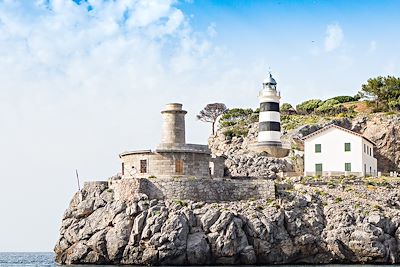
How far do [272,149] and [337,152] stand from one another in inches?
309

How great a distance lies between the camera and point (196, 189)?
44.6 meters

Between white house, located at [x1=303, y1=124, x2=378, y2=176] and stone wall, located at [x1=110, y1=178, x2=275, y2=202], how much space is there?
312 inches

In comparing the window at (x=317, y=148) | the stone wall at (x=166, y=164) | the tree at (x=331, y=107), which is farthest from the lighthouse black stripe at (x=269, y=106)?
the stone wall at (x=166, y=164)

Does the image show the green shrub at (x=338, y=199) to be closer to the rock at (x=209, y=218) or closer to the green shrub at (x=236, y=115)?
the rock at (x=209, y=218)

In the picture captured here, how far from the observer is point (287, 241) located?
4169 centimetres

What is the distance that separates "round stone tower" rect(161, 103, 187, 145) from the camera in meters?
48.0

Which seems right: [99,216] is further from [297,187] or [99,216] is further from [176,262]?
[297,187]

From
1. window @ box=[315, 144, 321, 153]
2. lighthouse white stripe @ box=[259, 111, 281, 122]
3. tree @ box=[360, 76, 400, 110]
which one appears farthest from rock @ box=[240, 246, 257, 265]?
tree @ box=[360, 76, 400, 110]

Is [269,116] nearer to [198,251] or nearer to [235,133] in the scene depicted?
[235,133]

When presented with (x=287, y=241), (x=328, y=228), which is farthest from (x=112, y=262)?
(x=328, y=228)

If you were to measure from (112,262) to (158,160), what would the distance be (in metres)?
7.86

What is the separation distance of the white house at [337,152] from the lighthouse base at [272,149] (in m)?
4.80

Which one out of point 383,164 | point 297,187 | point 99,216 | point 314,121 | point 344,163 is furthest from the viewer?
point 314,121

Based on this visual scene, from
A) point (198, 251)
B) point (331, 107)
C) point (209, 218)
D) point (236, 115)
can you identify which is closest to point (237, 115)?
point (236, 115)
